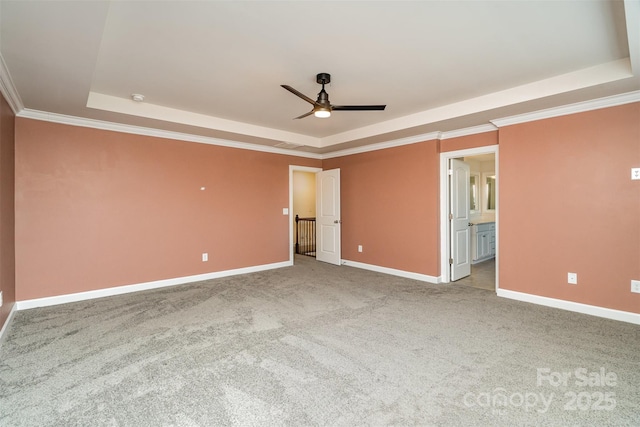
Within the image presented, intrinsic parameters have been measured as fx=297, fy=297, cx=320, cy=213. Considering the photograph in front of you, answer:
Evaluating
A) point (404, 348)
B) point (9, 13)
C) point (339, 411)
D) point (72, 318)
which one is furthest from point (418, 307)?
point (9, 13)

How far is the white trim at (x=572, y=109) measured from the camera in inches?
121

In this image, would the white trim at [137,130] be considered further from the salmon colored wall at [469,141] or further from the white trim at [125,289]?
the salmon colored wall at [469,141]

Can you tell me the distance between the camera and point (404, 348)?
259 cm

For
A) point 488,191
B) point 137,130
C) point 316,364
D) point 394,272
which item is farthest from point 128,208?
point 488,191

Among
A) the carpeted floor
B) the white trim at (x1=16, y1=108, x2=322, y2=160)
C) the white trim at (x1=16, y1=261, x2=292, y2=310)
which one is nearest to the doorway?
the white trim at (x1=16, y1=108, x2=322, y2=160)

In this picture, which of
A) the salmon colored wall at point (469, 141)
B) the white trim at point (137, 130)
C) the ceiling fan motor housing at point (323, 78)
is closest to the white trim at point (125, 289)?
the white trim at point (137, 130)

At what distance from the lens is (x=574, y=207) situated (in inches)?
136

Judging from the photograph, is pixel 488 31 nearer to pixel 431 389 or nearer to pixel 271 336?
pixel 431 389

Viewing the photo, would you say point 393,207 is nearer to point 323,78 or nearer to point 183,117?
point 323,78

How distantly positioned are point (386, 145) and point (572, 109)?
259 centimetres

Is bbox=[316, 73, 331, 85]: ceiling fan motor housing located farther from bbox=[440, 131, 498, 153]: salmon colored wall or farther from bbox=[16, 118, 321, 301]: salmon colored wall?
bbox=[16, 118, 321, 301]: salmon colored wall

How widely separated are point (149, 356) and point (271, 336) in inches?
40.5

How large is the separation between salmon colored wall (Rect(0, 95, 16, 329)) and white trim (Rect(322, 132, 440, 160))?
191 inches

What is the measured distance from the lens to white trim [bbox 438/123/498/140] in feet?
13.8
